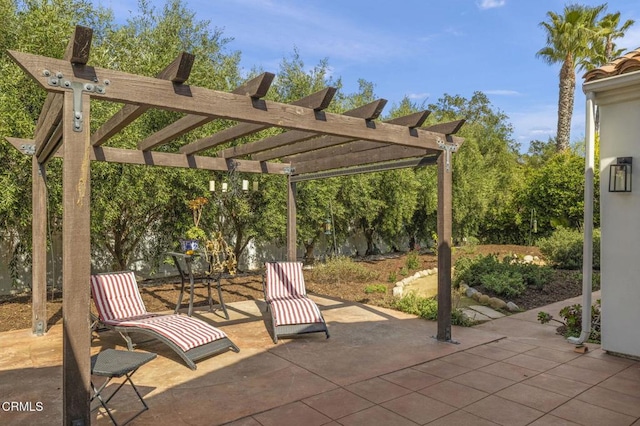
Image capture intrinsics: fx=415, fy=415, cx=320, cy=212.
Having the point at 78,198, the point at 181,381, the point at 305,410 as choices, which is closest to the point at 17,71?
the point at 78,198

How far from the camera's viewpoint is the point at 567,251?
11109 mm

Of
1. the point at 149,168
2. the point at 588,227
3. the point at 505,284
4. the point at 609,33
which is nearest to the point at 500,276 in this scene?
the point at 505,284

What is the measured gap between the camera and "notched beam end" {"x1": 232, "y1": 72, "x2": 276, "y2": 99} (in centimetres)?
363

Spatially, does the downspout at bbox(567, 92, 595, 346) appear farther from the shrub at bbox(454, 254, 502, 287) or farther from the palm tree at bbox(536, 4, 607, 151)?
the palm tree at bbox(536, 4, 607, 151)

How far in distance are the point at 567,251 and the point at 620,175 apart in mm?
7421

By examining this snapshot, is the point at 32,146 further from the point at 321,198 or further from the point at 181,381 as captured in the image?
the point at 321,198

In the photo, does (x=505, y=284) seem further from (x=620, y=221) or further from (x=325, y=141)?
(x=325, y=141)

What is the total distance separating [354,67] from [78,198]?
40.1ft

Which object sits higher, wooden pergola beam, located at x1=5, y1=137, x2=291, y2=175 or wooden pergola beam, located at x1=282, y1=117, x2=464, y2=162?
wooden pergola beam, located at x1=282, y1=117, x2=464, y2=162

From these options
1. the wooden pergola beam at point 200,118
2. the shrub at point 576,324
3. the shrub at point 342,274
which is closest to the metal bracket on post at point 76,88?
the wooden pergola beam at point 200,118

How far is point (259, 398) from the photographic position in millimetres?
3574

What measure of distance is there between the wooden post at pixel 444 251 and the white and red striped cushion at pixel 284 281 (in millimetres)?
2093

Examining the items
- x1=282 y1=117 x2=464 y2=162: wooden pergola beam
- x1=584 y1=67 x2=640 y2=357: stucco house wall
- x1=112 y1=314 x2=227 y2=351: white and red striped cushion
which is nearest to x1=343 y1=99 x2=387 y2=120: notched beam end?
x1=282 y1=117 x2=464 y2=162: wooden pergola beam

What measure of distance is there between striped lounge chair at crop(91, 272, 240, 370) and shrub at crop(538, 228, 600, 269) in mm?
9875
